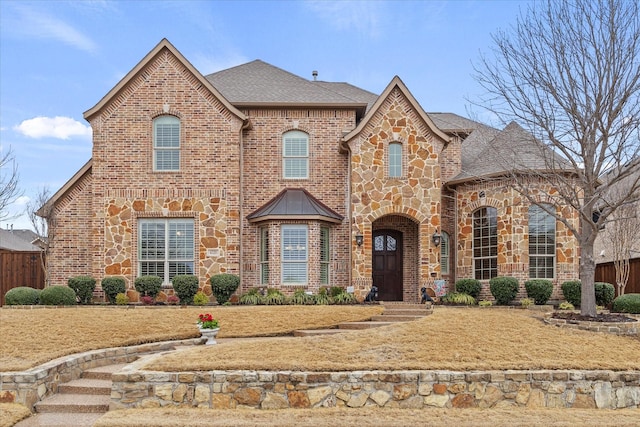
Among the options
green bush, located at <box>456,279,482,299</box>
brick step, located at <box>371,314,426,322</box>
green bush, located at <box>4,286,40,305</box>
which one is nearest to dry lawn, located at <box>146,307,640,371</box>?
brick step, located at <box>371,314,426,322</box>

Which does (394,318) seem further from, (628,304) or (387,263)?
(628,304)

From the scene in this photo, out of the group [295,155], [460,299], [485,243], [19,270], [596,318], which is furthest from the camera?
[19,270]

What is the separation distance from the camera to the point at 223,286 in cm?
1758

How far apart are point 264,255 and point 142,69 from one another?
7339 millimetres

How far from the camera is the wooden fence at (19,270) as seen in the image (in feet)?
65.3

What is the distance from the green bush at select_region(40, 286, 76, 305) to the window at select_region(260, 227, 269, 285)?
591 cm

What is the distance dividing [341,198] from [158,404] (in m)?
11.9

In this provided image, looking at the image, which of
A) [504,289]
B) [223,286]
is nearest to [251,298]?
[223,286]

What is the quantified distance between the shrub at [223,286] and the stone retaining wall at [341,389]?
8.54 m

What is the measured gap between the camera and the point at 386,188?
18.6m

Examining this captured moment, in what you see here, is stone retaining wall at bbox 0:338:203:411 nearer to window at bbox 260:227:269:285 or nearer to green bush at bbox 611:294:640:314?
window at bbox 260:227:269:285

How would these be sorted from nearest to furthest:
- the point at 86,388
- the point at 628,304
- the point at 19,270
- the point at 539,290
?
1. the point at 86,388
2. the point at 628,304
3. the point at 539,290
4. the point at 19,270

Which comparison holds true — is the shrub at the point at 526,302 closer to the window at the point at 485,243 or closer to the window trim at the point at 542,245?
the window trim at the point at 542,245

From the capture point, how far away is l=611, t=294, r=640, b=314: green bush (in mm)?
15383
